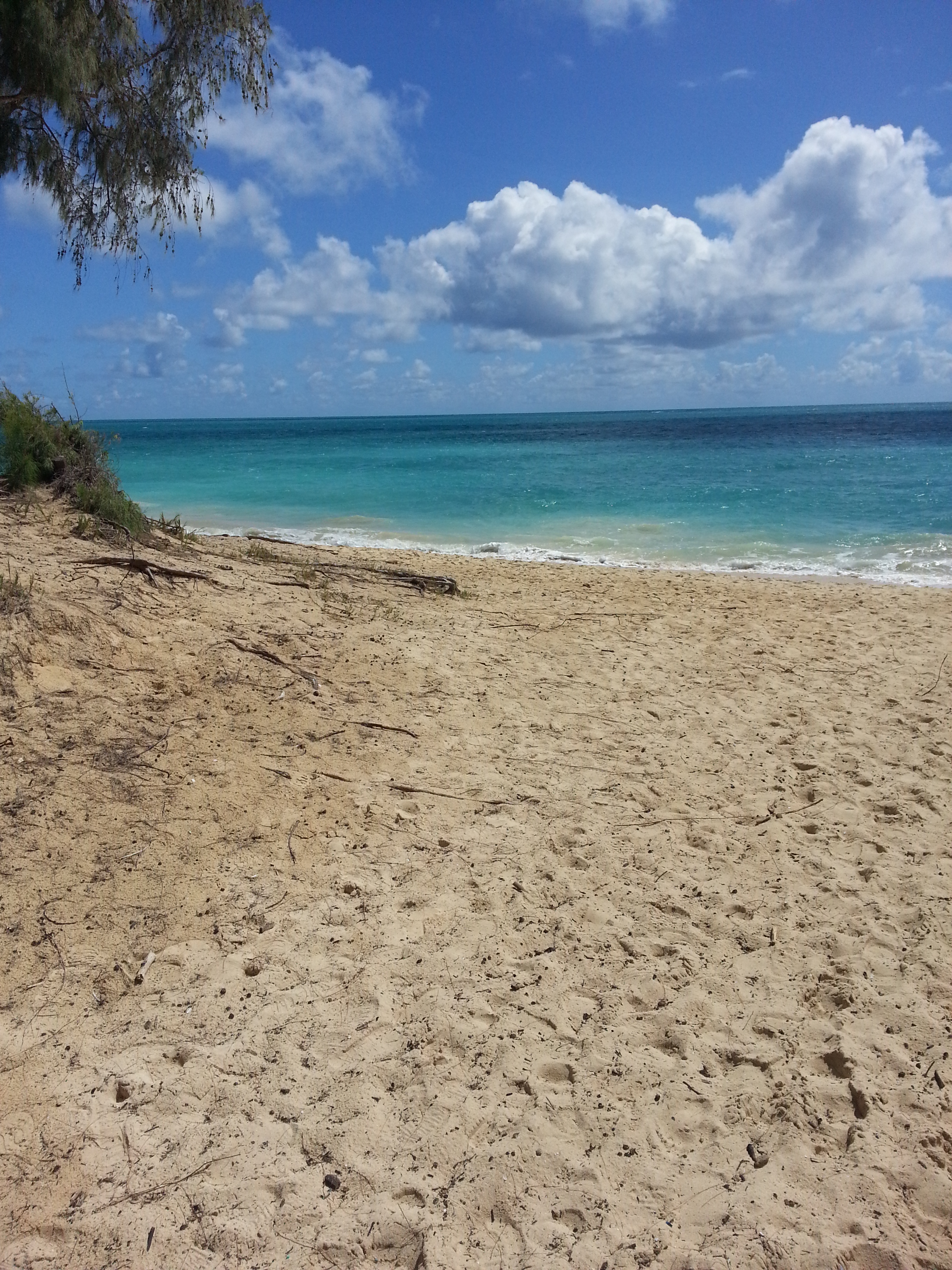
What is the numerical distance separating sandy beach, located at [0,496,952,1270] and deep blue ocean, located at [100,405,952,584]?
760cm

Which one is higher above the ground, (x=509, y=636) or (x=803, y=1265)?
(x=509, y=636)

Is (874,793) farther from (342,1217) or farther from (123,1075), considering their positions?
(123,1075)

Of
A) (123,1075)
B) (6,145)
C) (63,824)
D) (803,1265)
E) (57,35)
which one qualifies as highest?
(57,35)

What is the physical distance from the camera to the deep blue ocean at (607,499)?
45.1 ft

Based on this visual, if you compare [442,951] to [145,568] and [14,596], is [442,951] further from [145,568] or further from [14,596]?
[145,568]

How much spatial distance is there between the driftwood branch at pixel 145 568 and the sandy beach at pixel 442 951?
6cm

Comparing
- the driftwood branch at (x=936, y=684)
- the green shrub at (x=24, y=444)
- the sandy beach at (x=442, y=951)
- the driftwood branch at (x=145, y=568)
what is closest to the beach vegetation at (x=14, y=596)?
the sandy beach at (x=442, y=951)

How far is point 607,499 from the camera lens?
20.8 meters

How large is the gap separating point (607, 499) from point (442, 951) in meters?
18.3

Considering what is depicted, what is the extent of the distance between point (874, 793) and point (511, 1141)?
3.21 metres

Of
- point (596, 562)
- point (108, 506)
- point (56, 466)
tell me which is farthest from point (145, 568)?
point (596, 562)

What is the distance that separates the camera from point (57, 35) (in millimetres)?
5848

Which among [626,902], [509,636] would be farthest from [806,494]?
[626,902]

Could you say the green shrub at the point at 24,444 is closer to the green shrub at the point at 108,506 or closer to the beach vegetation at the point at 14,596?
the green shrub at the point at 108,506
